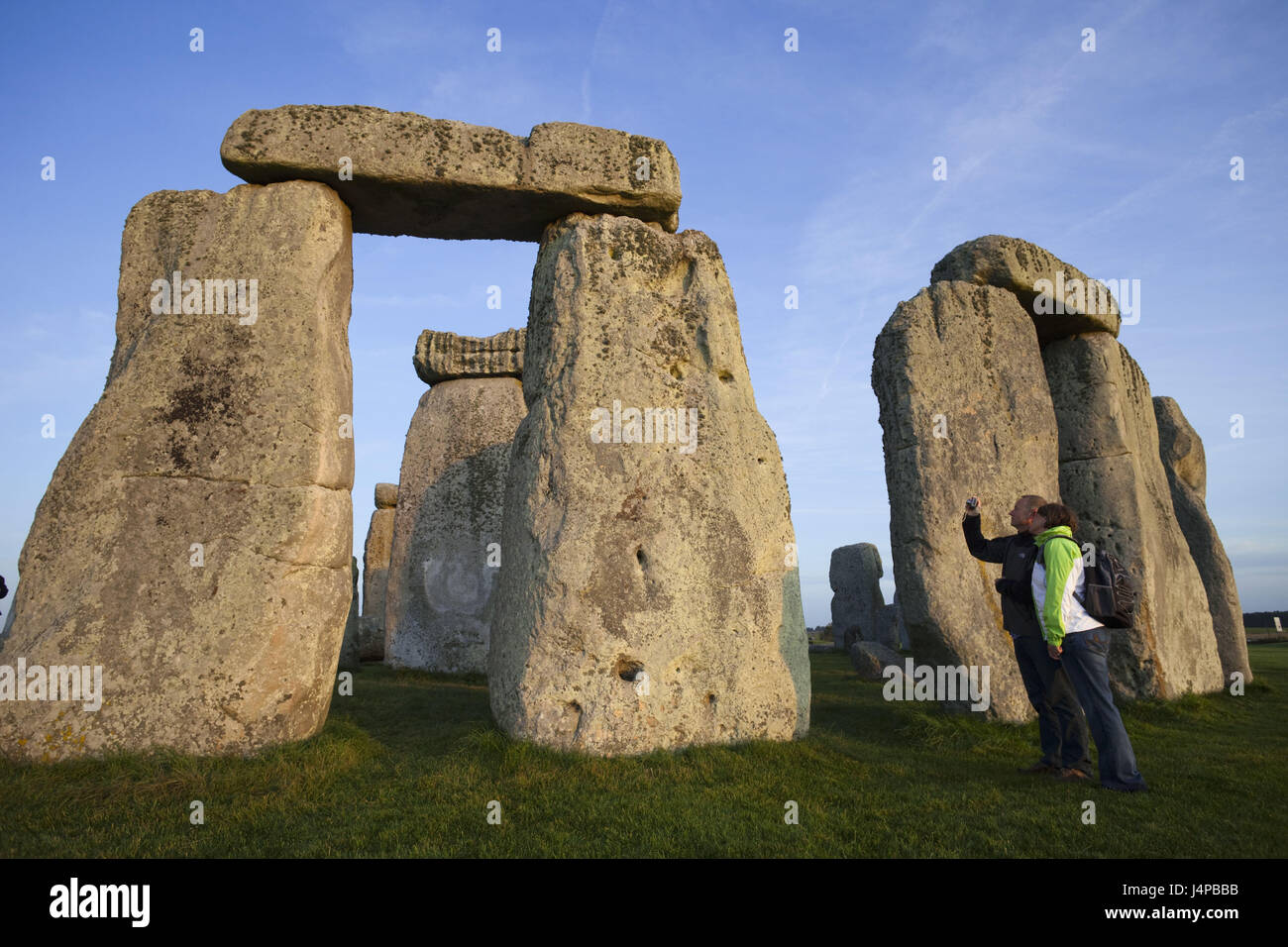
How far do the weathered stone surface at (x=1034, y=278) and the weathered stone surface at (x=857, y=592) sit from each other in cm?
900

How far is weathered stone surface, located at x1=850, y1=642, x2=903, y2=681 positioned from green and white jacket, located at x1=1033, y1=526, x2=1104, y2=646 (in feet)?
19.3

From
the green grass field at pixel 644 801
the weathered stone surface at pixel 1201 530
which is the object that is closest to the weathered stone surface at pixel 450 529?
the green grass field at pixel 644 801

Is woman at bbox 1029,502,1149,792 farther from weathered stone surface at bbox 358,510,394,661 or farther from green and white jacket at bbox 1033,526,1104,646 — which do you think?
weathered stone surface at bbox 358,510,394,661

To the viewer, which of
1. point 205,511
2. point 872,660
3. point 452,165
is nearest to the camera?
point 205,511

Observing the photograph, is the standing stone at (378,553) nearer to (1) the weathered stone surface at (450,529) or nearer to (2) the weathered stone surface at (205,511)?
(1) the weathered stone surface at (450,529)

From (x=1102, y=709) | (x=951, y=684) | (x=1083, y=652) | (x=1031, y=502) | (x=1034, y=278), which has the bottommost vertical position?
(x=951, y=684)

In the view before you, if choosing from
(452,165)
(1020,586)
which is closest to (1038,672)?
(1020,586)

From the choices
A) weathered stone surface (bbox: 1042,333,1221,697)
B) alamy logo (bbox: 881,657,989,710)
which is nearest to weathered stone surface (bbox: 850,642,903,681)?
weathered stone surface (bbox: 1042,333,1221,697)

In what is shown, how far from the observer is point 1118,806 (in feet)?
13.7

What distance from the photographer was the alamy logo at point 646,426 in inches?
217

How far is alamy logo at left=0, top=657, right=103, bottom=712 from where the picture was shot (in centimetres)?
477

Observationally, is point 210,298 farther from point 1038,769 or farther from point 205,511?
point 1038,769
